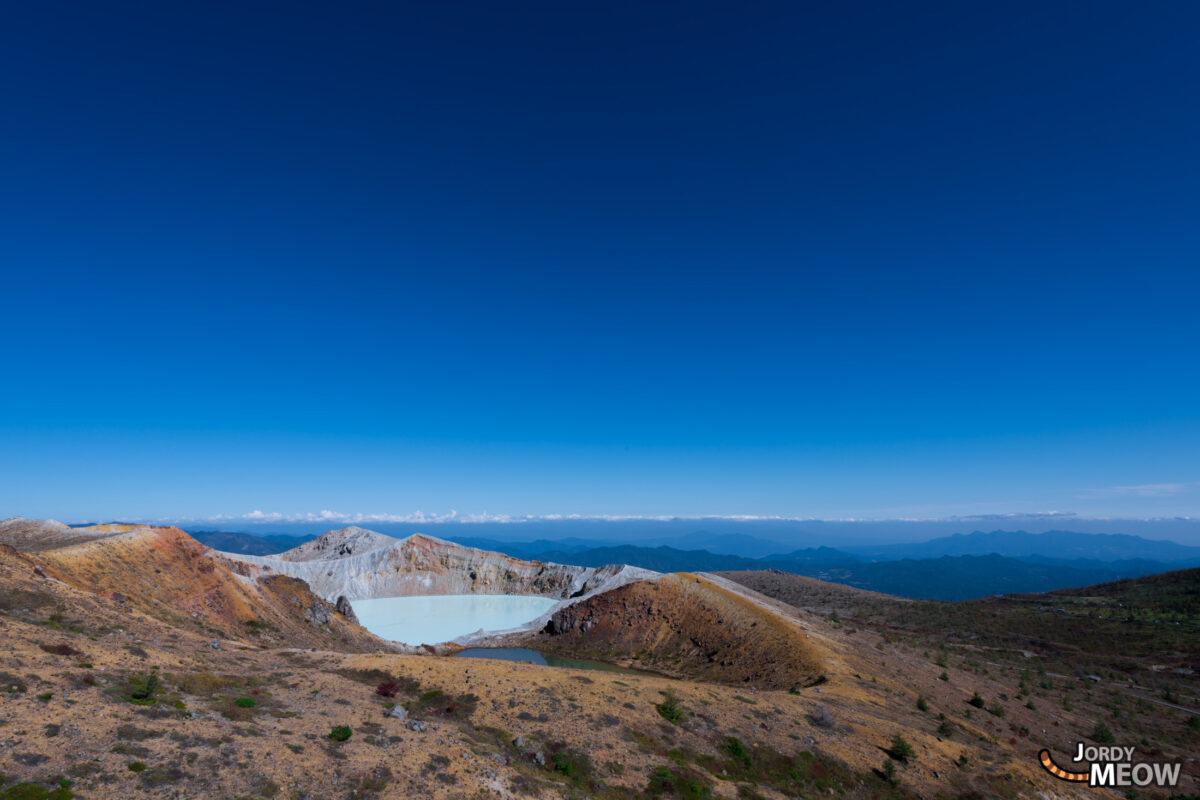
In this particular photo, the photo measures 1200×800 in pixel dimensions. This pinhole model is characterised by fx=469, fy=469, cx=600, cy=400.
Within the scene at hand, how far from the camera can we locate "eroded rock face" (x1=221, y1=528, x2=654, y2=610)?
95312mm

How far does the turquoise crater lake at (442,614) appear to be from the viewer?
261 feet

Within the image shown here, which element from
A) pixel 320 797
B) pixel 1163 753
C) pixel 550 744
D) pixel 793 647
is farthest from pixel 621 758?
pixel 1163 753

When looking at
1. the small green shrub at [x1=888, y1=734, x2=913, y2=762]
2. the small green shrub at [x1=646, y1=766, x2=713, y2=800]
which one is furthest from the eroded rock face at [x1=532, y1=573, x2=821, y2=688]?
the small green shrub at [x1=646, y1=766, x2=713, y2=800]

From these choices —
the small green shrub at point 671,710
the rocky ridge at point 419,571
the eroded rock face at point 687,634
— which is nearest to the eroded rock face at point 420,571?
the rocky ridge at point 419,571

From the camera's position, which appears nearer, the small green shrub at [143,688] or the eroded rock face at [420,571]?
the small green shrub at [143,688]

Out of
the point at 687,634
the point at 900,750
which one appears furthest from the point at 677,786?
the point at 687,634

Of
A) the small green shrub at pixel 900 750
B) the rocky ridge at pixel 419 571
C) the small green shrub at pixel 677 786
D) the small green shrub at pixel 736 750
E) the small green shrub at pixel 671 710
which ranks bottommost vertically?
the rocky ridge at pixel 419 571

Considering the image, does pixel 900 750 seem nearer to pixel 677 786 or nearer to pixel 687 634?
pixel 677 786

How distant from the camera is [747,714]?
30.6m

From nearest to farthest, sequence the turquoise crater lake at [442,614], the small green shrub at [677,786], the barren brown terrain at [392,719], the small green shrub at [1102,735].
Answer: the barren brown terrain at [392,719] → the small green shrub at [677,786] → the small green shrub at [1102,735] → the turquoise crater lake at [442,614]

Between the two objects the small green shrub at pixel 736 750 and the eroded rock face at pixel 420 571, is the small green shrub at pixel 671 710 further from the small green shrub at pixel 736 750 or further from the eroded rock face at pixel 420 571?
the eroded rock face at pixel 420 571

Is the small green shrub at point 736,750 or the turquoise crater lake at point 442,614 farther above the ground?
the small green shrub at point 736,750

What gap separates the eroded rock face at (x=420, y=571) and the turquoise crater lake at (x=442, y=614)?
2.77 metres

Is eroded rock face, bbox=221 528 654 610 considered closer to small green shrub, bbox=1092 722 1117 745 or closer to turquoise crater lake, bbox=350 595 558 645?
turquoise crater lake, bbox=350 595 558 645
